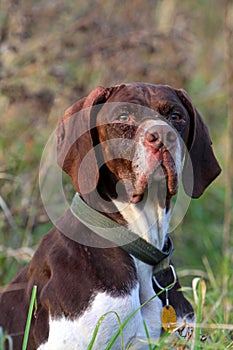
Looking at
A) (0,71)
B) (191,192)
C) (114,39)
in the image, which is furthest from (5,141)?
(191,192)

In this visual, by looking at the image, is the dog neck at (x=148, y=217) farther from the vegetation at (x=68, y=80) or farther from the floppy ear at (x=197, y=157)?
the vegetation at (x=68, y=80)

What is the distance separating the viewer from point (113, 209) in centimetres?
341

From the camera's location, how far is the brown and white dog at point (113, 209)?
3.21m

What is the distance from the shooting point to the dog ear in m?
3.36

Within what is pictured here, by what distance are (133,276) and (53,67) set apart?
2.91 m

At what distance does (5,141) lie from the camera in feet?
19.8

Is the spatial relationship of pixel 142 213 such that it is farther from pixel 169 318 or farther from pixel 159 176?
pixel 169 318

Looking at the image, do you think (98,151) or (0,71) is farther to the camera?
(0,71)

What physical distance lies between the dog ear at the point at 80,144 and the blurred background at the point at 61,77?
1.45 metres

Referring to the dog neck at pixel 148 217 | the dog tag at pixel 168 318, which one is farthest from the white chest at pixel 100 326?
the dog neck at pixel 148 217

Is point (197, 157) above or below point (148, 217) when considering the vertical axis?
above

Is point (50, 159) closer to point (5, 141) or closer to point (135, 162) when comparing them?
point (5, 141)

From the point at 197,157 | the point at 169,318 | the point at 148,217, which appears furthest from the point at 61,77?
the point at 169,318

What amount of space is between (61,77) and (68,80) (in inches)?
18.5
